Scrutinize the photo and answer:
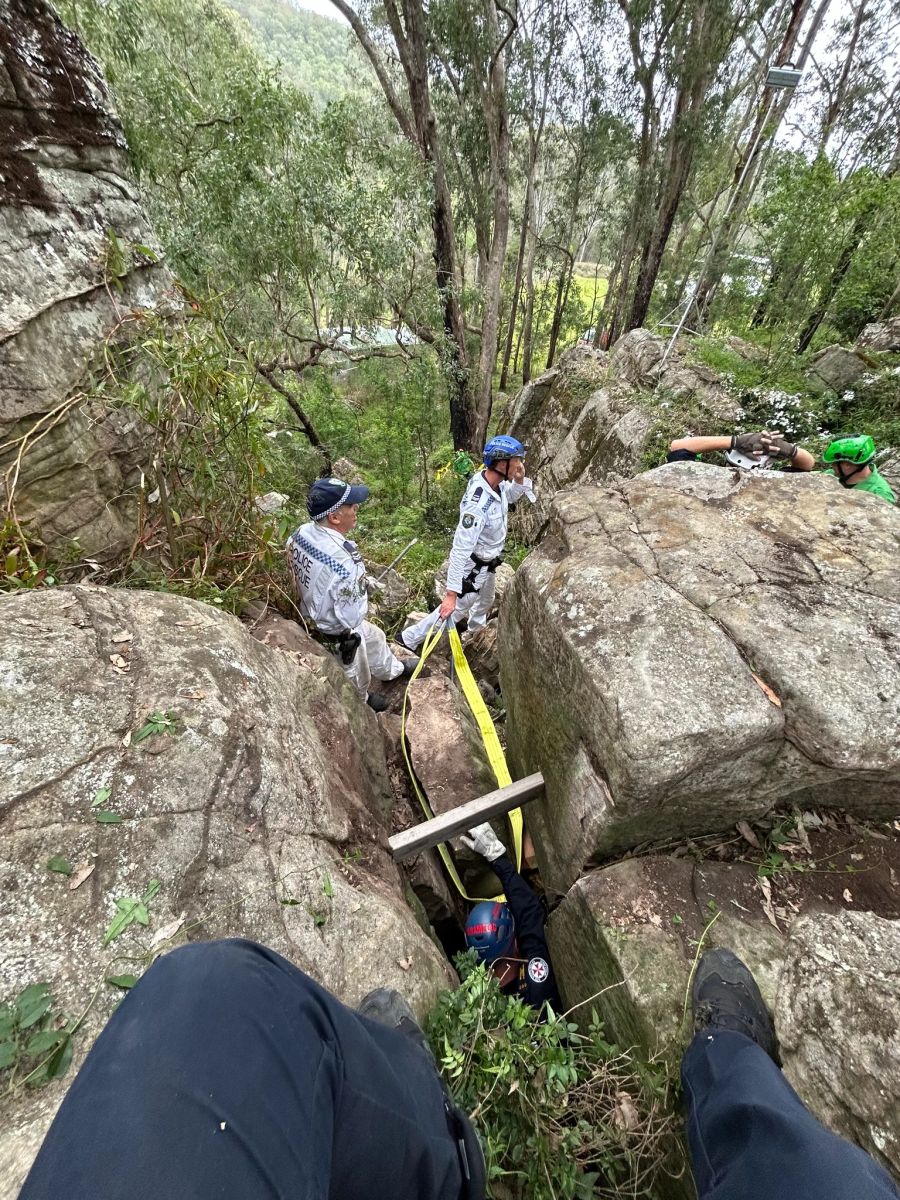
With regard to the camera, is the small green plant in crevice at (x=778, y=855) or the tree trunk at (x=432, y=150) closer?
the small green plant in crevice at (x=778, y=855)

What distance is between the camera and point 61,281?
291cm

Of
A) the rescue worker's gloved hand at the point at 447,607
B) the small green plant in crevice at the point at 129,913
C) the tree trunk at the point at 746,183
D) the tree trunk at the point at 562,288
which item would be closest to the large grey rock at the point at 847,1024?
the small green plant in crevice at the point at 129,913

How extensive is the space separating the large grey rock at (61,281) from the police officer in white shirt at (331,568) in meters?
1.26

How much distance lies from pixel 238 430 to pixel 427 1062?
11.3ft

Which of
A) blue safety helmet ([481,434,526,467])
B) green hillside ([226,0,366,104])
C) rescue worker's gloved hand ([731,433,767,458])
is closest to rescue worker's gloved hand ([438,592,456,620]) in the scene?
blue safety helmet ([481,434,526,467])

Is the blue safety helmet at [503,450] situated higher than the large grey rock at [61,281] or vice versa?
the large grey rock at [61,281]

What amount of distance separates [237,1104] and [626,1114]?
67.5 inches

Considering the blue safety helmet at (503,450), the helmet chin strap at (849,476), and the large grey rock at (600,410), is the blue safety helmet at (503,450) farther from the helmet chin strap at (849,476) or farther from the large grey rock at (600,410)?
the helmet chin strap at (849,476)

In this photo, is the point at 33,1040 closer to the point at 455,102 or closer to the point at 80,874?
the point at 80,874

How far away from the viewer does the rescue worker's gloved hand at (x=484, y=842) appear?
3781 millimetres

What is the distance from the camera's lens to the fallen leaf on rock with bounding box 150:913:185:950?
1.75m

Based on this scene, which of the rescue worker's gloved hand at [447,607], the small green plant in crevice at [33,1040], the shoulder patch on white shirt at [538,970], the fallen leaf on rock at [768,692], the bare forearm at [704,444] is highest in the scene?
the bare forearm at [704,444]

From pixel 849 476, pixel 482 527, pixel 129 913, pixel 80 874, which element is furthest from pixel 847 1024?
pixel 482 527

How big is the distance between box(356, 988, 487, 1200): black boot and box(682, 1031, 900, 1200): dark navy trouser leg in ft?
2.31
